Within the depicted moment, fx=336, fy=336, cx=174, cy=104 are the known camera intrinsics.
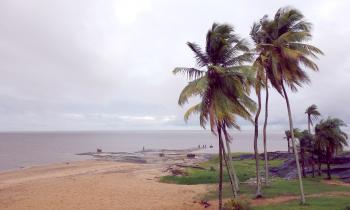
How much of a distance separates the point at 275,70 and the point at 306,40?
3007mm

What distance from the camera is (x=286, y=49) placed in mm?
22375

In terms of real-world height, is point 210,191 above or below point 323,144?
below

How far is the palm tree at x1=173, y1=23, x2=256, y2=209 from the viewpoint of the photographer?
18.8 metres

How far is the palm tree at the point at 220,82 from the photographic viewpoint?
18.8 meters

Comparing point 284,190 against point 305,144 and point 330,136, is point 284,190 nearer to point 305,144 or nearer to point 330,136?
point 330,136

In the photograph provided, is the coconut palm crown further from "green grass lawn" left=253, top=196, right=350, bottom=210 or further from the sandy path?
the sandy path

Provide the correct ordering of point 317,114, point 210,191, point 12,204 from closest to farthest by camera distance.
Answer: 1. point 12,204
2. point 210,191
3. point 317,114

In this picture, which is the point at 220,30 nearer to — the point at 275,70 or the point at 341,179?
the point at 275,70

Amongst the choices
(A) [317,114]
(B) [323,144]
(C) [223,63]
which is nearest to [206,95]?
(C) [223,63]

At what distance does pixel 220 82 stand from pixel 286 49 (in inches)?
235

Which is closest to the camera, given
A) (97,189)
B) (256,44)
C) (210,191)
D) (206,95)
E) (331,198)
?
(206,95)

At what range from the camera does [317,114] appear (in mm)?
62281

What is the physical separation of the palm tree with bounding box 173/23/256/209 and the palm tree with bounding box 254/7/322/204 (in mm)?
3413

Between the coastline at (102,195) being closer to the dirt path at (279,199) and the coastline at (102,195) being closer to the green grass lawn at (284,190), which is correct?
the green grass lawn at (284,190)
